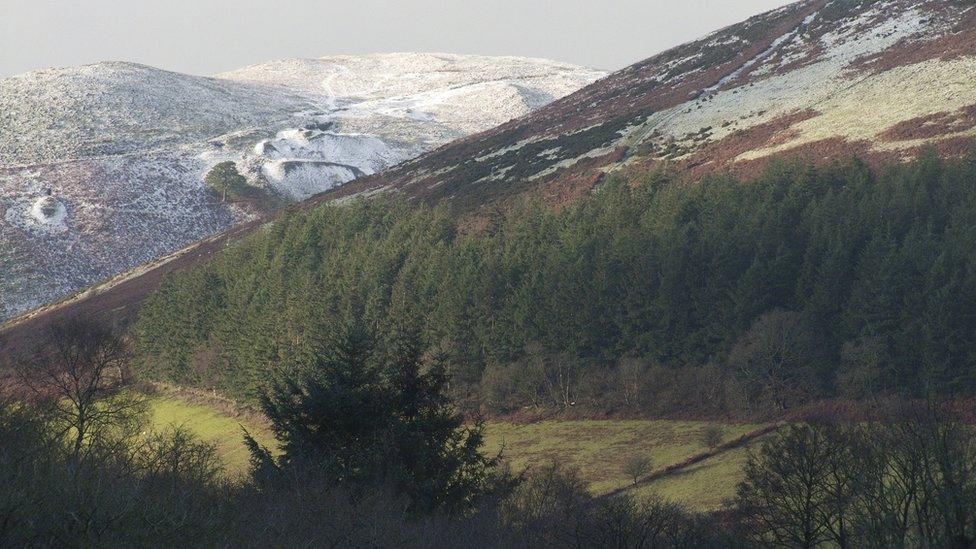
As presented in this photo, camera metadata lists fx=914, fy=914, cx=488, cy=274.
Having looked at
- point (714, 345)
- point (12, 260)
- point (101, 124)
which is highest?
point (101, 124)

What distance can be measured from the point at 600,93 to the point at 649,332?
74915 mm

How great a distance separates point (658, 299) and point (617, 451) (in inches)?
627

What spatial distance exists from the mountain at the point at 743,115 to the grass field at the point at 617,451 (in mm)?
31825

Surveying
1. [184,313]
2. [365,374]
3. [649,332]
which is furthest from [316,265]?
[365,374]

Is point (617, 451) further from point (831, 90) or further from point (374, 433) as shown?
point (831, 90)

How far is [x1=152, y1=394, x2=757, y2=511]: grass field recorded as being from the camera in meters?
42.9

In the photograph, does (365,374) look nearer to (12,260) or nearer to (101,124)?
(12,260)

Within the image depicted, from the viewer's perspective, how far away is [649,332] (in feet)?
206

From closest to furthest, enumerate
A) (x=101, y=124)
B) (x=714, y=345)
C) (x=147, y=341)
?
1. (x=714, y=345)
2. (x=147, y=341)
3. (x=101, y=124)

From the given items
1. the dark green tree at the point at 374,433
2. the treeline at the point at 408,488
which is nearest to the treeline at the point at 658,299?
the dark green tree at the point at 374,433

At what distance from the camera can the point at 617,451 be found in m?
50.9

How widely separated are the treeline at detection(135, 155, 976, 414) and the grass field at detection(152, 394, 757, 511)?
327cm

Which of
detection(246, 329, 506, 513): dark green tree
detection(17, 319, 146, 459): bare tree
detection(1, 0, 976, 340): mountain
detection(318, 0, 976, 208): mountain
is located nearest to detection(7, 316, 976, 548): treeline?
detection(246, 329, 506, 513): dark green tree

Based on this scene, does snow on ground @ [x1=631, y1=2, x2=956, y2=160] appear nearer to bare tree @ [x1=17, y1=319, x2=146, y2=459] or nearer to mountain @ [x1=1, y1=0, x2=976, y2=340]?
mountain @ [x1=1, y1=0, x2=976, y2=340]
